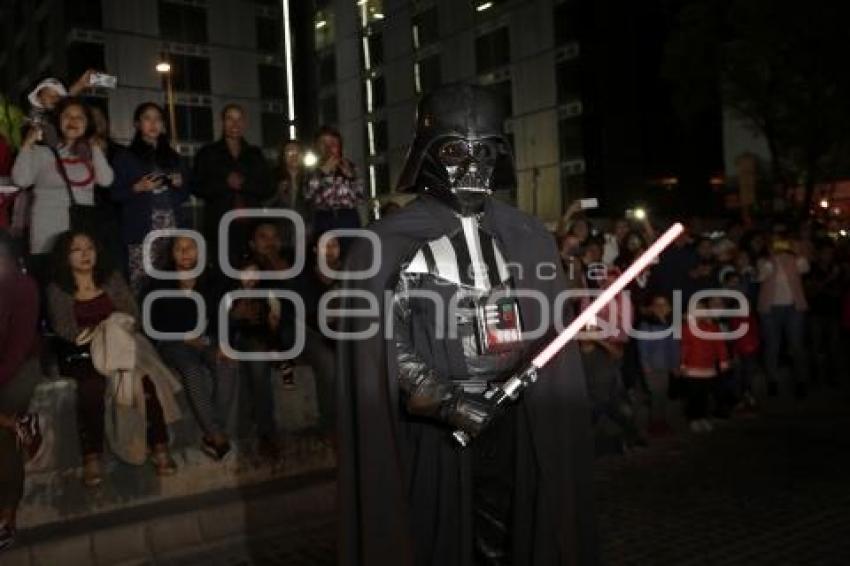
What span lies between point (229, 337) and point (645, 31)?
98.5ft

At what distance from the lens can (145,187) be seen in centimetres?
673

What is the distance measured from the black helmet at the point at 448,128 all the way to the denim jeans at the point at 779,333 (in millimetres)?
7880

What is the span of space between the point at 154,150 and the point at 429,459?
4811 millimetres

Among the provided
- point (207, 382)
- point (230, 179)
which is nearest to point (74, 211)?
point (230, 179)

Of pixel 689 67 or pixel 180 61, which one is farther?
pixel 180 61

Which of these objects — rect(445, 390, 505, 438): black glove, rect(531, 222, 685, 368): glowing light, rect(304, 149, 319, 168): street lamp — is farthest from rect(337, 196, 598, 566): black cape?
A: rect(304, 149, 319, 168): street lamp

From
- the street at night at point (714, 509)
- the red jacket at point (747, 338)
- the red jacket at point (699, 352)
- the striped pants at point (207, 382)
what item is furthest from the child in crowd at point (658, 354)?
the striped pants at point (207, 382)

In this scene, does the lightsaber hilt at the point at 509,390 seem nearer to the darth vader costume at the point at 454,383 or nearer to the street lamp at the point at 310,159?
the darth vader costume at the point at 454,383

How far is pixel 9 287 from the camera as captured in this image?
5.02 meters

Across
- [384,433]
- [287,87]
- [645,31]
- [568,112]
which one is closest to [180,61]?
[568,112]

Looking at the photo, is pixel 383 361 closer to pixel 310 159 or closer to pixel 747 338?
pixel 310 159

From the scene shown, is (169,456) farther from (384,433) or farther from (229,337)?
(384,433)

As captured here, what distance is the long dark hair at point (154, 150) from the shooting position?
6.95 meters

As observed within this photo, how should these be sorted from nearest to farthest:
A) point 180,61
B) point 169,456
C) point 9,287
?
point 9,287
point 169,456
point 180,61
